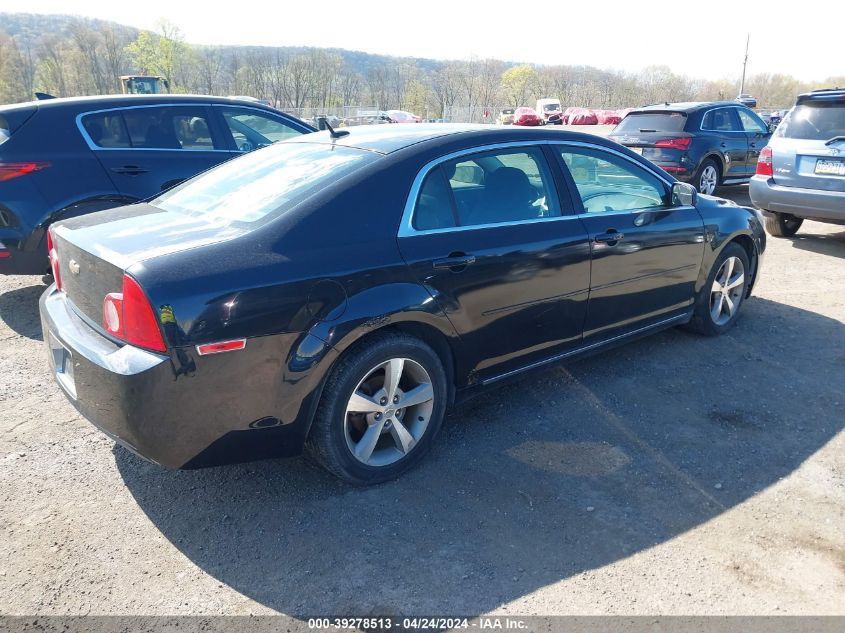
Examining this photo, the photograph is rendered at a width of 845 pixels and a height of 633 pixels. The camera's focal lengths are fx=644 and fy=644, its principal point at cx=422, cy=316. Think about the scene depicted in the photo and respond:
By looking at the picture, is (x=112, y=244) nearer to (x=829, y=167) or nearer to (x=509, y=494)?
(x=509, y=494)

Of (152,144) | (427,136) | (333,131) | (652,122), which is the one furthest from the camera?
(652,122)

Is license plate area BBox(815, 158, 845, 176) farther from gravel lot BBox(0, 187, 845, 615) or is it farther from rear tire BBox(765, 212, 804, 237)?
gravel lot BBox(0, 187, 845, 615)

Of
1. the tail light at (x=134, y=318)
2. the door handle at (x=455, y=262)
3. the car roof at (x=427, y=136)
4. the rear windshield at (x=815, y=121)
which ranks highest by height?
the rear windshield at (x=815, y=121)

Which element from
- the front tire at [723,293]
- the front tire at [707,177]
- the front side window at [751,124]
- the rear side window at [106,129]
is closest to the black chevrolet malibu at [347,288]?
the front tire at [723,293]

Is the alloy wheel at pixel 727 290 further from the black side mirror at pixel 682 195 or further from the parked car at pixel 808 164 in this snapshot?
the parked car at pixel 808 164

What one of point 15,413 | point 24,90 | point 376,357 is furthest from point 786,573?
point 24,90

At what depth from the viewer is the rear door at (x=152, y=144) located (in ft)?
18.3

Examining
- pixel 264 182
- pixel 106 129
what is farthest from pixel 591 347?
pixel 106 129

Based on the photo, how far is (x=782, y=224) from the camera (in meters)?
8.73

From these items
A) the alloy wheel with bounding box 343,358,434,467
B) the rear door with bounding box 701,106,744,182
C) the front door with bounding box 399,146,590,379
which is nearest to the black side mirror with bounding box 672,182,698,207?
the front door with bounding box 399,146,590,379

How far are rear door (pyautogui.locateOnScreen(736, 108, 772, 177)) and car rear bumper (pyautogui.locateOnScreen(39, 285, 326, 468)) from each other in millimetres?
10849

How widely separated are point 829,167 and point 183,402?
296 inches

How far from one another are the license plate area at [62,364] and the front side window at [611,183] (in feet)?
9.41

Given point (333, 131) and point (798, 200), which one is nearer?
point (333, 131)
